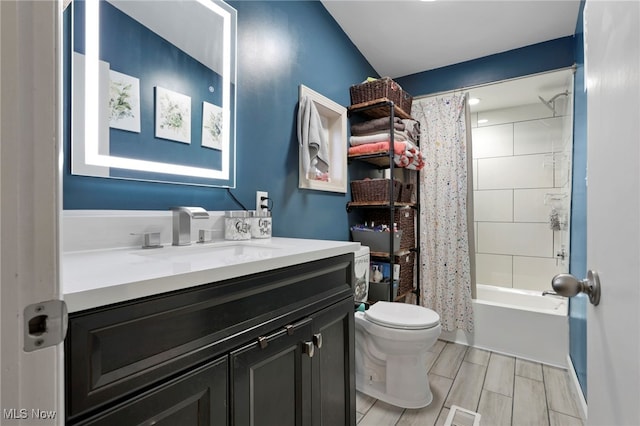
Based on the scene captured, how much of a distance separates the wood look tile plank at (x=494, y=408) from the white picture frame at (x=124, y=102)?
209cm

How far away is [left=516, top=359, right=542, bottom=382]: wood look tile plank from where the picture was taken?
1.97m

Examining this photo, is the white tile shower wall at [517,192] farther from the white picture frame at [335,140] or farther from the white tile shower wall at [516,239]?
the white picture frame at [335,140]

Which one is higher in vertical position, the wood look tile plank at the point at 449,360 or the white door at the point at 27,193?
the white door at the point at 27,193

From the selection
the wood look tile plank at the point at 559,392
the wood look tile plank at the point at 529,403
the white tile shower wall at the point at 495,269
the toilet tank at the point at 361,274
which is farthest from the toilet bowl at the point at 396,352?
the white tile shower wall at the point at 495,269

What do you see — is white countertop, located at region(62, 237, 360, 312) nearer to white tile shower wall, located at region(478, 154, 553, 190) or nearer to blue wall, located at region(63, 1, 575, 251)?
blue wall, located at region(63, 1, 575, 251)

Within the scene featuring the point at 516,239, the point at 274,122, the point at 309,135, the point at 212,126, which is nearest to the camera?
the point at 212,126

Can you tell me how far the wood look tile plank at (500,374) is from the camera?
5.92 ft

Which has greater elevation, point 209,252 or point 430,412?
point 209,252

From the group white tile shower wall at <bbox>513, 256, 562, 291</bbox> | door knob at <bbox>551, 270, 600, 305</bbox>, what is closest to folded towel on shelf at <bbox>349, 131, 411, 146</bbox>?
door knob at <bbox>551, 270, 600, 305</bbox>

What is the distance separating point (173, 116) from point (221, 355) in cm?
94

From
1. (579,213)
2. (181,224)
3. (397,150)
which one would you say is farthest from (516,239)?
(181,224)

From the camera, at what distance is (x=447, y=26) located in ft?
7.23

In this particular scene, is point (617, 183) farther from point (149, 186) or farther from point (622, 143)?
point (149, 186)

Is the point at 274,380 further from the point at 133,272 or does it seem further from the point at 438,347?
the point at 438,347
